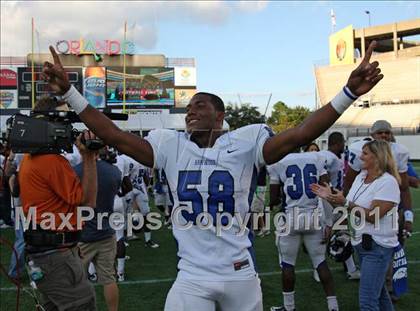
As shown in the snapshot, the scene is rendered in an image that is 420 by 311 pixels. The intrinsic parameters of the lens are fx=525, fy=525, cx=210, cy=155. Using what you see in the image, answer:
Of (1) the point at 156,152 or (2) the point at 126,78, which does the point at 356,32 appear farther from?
(1) the point at 156,152

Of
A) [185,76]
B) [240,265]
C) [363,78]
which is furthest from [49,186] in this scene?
[185,76]

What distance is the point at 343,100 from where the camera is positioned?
2.71 m

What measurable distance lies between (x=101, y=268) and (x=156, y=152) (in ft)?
8.52

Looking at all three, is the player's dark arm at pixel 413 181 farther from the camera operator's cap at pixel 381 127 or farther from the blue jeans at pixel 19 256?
the blue jeans at pixel 19 256

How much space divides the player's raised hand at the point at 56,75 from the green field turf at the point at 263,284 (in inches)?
148

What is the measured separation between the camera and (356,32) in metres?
73.0

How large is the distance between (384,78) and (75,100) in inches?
2696

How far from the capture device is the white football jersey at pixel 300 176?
5.99m

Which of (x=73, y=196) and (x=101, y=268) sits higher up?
(x=73, y=196)

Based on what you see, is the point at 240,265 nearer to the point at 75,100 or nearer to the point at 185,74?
the point at 75,100

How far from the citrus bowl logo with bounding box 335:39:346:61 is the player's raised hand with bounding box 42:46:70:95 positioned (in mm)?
75965

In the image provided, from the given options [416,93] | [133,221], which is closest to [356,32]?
[416,93]

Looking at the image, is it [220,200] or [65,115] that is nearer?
[220,200]

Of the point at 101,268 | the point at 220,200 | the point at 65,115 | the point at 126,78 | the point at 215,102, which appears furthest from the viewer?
the point at 126,78
